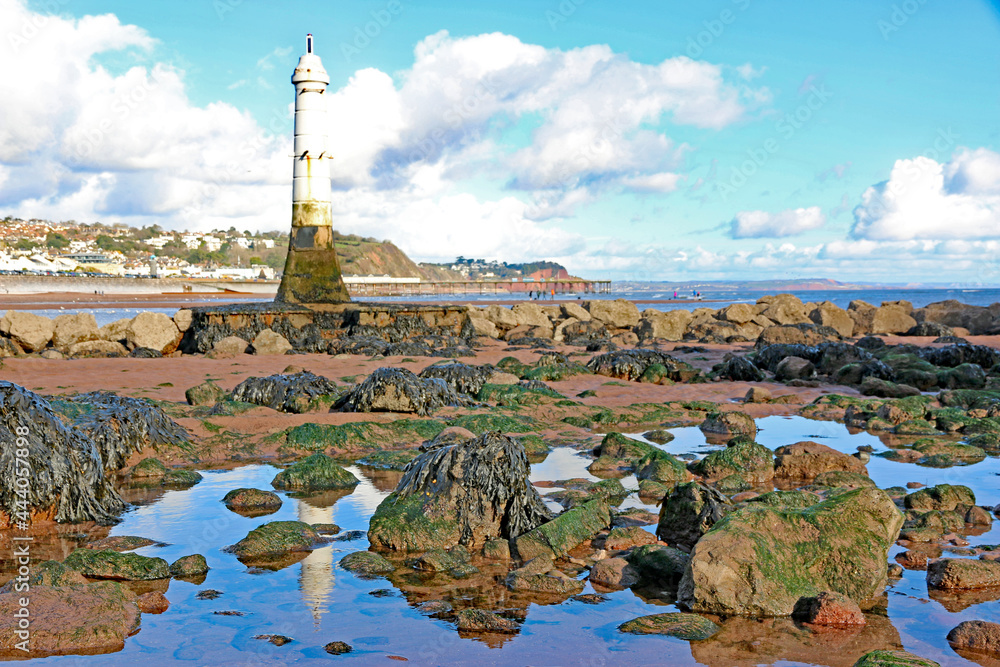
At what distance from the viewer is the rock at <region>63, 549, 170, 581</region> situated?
5262mm

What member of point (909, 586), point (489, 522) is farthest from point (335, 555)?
point (909, 586)

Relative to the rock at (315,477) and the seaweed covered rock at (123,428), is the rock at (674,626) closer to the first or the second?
the rock at (315,477)

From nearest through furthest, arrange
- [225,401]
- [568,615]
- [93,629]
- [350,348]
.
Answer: [93,629], [568,615], [225,401], [350,348]

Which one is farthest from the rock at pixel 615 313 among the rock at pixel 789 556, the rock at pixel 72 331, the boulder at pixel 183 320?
the rock at pixel 789 556

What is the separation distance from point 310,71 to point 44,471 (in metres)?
17.3

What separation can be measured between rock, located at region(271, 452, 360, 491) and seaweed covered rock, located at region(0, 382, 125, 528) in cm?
146

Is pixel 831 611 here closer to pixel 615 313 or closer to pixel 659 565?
pixel 659 565

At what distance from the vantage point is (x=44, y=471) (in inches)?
264

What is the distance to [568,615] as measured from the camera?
4793mm

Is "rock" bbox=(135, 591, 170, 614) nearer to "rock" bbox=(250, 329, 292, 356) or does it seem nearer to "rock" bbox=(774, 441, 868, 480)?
"rock" bbox=(774, 441, 868, 480)

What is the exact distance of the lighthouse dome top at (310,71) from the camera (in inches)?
861

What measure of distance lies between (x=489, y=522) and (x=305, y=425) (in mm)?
4368

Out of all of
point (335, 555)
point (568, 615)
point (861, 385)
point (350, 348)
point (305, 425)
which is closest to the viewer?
point (568, 615)

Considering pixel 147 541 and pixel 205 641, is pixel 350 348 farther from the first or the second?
pixel 205 641
